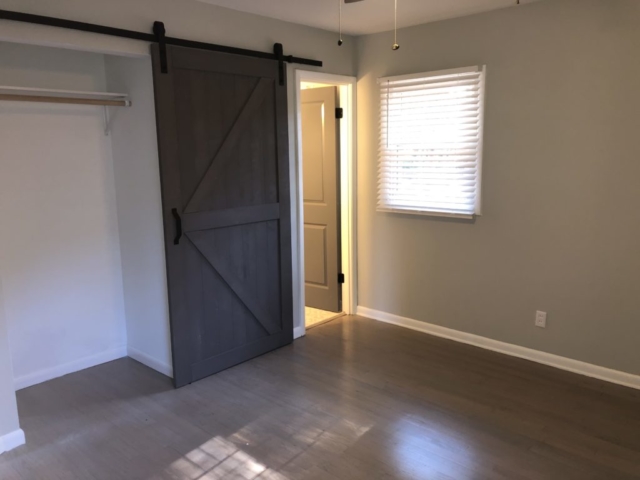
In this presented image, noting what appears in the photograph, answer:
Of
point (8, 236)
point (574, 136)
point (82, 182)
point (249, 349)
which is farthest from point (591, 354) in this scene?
point (8, 236)

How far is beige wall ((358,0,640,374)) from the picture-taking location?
3111mm

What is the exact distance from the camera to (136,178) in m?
3.42

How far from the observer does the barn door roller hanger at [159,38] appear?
8.25 ft

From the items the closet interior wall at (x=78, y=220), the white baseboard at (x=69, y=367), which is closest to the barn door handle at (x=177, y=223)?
the closet interior wall at (x=78, y=220)

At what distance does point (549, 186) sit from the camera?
3412 millimetres

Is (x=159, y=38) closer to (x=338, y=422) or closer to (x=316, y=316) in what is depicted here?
(x=338, y=422)

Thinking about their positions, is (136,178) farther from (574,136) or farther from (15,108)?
(574,136)

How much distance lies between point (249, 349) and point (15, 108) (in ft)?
7.38

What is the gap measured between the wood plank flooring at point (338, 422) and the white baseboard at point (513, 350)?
7 cm

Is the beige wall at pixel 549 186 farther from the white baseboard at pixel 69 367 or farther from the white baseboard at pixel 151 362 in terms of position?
the white baseboard at pixel 69 367

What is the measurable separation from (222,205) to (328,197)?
142 cm

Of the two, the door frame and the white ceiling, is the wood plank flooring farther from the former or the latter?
the white ceiling

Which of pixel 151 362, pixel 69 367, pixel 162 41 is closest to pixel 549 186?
pixel 162 41

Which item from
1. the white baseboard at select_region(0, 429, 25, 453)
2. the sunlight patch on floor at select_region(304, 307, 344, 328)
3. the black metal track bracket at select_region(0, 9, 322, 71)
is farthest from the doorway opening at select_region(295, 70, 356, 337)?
the white baseboard at select_region(0, 429, 25, 453)
